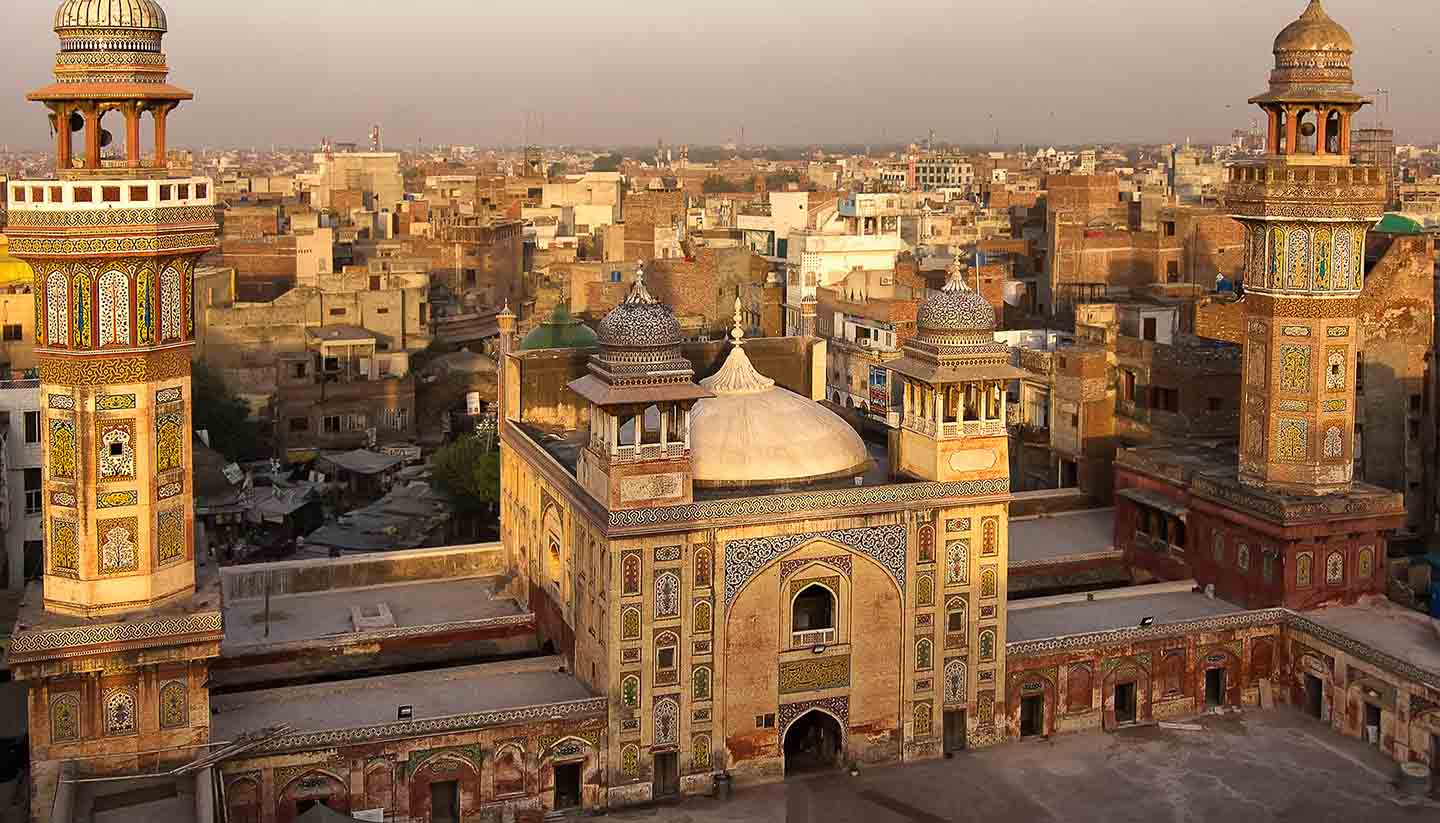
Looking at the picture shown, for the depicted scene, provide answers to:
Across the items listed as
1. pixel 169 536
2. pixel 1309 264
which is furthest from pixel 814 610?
pixel 1309 264

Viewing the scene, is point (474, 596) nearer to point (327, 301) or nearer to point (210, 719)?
point (210, 719)

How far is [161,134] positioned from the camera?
1862cm

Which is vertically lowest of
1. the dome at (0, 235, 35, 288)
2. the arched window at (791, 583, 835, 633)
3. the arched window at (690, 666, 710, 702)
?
the arched window at (690, 666, 710, 702)

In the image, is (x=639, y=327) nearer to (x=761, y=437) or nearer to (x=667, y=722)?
(x=761, y=437)

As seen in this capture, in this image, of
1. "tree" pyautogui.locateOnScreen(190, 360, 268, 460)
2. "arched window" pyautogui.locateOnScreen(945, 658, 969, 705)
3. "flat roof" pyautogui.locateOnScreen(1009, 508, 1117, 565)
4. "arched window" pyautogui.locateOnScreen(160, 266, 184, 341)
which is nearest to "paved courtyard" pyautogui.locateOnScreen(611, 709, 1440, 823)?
"arched window" pyautogui.locateOnScreen(945, 658, 969, 705)

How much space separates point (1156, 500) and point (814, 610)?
26.4 ft

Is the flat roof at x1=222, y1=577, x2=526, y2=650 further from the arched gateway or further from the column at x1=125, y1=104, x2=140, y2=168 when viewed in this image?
the column at x1=125, y1=104, x2=140, y2=168

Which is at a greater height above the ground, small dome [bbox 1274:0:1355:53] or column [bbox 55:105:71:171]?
small dome [bbox 1274:0:1355:53]

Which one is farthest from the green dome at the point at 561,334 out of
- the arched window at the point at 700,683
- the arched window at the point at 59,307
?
the arched window at the point at 59,307

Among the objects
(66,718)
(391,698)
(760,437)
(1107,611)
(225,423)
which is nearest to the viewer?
(66,718)

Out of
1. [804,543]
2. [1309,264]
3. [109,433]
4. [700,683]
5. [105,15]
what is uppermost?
[105,15]

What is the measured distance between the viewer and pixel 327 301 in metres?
48.4

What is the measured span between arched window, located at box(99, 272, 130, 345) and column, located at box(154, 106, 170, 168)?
166 centimetres

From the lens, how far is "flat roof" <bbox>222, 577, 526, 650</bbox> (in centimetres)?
2211
